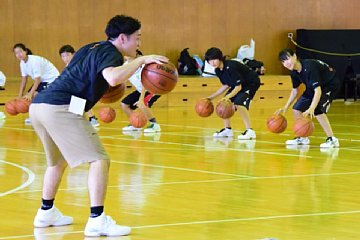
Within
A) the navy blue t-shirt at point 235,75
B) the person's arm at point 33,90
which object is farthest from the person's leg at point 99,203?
the person's arm at point 33,90

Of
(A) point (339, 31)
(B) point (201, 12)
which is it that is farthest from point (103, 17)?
(A) point (339, 31)

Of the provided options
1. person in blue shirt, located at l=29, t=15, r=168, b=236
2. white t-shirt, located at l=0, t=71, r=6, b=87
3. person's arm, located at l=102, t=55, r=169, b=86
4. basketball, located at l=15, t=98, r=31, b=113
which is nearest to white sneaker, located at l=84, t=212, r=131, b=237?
person in blue shirt, located at l=29, t=15, r=168, b=236

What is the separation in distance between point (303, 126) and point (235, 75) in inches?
67.0

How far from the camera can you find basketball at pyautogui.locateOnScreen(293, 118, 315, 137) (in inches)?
464

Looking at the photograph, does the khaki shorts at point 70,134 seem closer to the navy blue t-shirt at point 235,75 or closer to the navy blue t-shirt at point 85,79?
the navy blue t-shirt at point 85,79

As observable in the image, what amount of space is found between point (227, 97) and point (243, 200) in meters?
5.70

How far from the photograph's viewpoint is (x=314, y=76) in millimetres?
11594

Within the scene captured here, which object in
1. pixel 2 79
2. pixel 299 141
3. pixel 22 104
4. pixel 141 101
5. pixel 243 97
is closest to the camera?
pixel 299 141

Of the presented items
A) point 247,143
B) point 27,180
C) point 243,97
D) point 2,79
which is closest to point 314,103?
point 247,143

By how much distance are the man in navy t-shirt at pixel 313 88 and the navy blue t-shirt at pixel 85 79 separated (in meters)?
5.66

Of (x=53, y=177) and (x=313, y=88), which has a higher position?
(x=313, y=88)

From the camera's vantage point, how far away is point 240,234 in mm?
6004

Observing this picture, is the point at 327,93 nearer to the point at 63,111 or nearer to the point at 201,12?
the point at 63,111

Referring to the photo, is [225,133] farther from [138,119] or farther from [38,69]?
[38,69]
